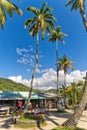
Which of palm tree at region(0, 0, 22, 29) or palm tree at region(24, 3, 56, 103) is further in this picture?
palm tree at region(24, 3, 56, 103)

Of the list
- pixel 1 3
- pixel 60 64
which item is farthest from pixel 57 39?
pixel 1 3

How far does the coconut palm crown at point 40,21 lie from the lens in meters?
32.8

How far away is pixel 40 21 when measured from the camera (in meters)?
32.8

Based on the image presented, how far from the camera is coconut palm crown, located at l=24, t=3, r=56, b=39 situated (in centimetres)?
3281

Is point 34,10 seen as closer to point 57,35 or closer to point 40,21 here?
point 40,21

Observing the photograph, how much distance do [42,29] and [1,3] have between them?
15.6 meters

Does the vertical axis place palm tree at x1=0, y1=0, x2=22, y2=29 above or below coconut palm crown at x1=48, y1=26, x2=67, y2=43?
below

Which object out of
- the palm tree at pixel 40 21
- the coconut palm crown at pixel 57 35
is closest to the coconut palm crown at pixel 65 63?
the coconut palm crown at pixel 57 35

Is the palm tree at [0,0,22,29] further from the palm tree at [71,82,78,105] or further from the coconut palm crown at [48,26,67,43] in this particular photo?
the palm tree at [71,82,78,105]

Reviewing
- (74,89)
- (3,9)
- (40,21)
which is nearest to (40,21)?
(40,21)

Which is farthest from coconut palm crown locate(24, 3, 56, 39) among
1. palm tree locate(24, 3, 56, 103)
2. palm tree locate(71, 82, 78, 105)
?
palm tree locate(71, 82, 78, 105)

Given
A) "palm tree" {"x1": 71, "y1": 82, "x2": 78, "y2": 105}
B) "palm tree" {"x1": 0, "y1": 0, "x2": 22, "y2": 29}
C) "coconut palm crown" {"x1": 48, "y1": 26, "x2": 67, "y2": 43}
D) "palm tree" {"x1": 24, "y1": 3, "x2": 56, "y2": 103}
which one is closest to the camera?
"palm tree" {"x1": 0, "y1": 0, "x2": 22, "y2": 29}

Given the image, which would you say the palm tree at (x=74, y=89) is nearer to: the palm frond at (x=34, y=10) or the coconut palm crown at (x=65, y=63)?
the coconut palm crown at (x=65, y=63)

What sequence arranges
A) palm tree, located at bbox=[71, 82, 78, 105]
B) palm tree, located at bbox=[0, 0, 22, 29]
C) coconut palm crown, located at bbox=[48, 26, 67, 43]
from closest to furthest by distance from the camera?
1. palm tree, located at bbox=[0, 0, 22, 29]
2. coconut palm crown, located at bbox=[48, 26, 67, 43]
3. palm tree, located at bbox=[71, 82, 78, 105]
